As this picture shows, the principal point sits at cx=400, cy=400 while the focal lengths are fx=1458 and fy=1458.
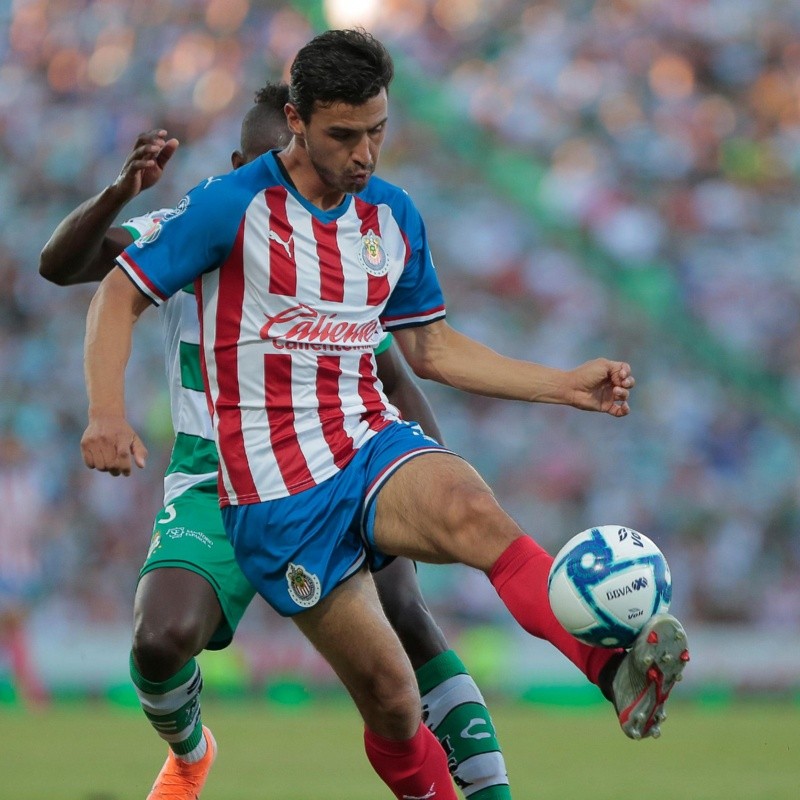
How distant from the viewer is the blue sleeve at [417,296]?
4.50 metres

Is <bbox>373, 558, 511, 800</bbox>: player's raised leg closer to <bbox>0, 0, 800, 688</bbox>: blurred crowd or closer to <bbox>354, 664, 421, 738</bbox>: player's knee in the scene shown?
<bbox>354, 664, 421, 738</bbox>: player's knee


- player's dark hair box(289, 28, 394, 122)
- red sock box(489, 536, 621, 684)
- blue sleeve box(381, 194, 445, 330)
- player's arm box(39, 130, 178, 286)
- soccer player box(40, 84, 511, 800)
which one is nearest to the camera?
red sock box(489, 536, 621, 684)

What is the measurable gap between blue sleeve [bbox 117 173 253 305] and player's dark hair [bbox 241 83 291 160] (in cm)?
112

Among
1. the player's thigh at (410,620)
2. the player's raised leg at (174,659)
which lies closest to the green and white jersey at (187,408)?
the player's raised leg at (174,659)

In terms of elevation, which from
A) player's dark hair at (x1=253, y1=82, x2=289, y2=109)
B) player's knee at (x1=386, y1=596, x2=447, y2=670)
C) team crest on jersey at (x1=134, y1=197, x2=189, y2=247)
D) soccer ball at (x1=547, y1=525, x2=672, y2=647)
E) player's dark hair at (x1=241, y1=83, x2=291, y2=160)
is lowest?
player's knee at (x1=386, y1=596, x2=447, y2=670)

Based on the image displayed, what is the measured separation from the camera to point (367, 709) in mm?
4164

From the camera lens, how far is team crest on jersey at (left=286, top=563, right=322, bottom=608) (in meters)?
4.04

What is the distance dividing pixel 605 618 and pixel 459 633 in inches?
303

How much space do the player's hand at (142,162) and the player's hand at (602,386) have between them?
153 centimetres

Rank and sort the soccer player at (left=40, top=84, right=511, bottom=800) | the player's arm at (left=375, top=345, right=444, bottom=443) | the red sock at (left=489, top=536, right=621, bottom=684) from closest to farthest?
1. the red sock at (left=489, top=536, right=621, bottom=684)
2. the soccer player at (left=40, top=84, right=511, bottom=800)
3. the player's arm at (left=375, top=345, right=444, bottom=443)

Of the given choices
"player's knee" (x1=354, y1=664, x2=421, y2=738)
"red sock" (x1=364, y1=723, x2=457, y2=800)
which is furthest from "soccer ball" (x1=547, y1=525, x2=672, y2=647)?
"red sock" (x1=364, y1=723, x2=457, y2=800)

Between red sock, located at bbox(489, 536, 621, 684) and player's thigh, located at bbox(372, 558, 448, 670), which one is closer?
red sock, located at bbox(489, 536, 621, 684)

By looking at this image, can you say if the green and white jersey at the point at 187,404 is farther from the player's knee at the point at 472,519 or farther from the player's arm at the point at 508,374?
the player's knee at the point at 472,519

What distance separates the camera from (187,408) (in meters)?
5.02
